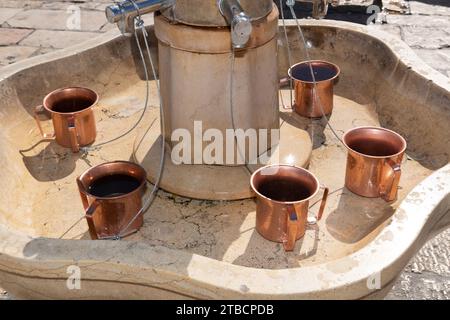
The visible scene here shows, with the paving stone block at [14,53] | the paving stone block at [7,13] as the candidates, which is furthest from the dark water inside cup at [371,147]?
the paving stone block at [7,13]

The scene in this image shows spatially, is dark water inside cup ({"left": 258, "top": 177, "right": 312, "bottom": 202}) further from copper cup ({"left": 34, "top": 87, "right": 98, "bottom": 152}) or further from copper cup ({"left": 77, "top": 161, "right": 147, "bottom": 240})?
copper cup ({"left": 34, "top": 87, "right": 98, "bottom": 152})

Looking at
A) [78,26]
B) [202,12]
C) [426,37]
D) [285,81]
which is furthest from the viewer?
[78,26]

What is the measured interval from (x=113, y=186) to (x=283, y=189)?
32.6 inches

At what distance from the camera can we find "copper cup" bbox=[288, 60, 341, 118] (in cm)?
344

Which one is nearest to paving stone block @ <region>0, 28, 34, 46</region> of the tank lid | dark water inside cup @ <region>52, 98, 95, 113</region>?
dark water inside cup @ <region>52, 98, 95, 113</region>

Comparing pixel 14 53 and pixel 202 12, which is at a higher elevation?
pixel 202 12

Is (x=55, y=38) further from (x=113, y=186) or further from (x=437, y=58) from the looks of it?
(x=437, y=58)

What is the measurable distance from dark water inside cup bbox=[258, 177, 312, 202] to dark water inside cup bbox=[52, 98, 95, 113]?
4.20 ft

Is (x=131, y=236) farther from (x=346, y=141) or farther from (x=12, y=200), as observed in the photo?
(x=346, y=141)

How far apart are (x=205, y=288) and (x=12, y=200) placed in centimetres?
135

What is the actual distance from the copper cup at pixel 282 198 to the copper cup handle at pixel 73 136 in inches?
45.9

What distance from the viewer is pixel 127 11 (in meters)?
2.40

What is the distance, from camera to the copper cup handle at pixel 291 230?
7.82ft

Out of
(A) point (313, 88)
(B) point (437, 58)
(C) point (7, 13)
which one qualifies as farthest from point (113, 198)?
(C) point (7, 13)
